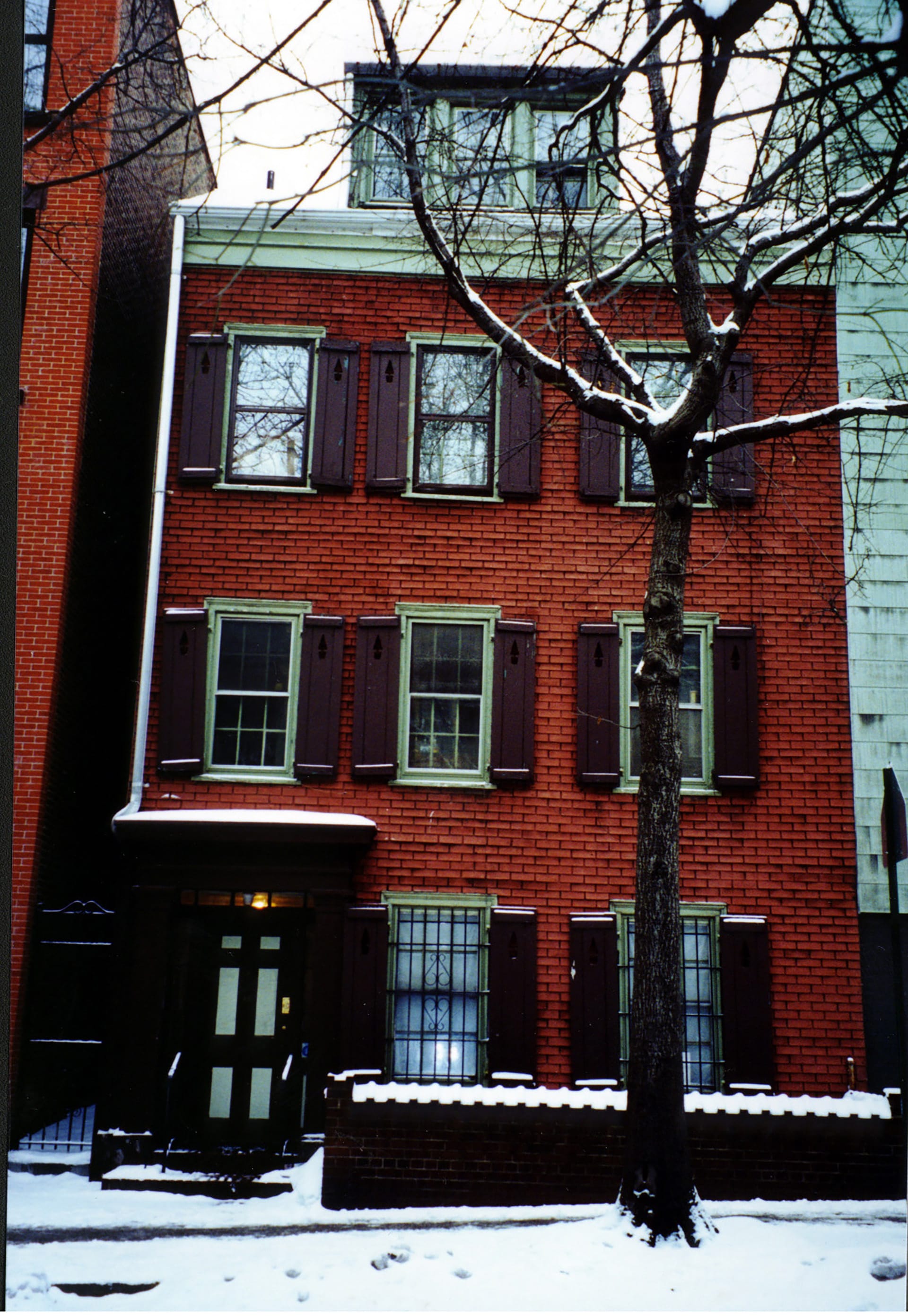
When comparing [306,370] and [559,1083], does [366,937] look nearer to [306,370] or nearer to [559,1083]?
[559,1083]

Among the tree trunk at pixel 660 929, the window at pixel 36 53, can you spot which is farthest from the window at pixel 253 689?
the window at pixel 36 53

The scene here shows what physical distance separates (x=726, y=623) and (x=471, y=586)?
229 centimetres

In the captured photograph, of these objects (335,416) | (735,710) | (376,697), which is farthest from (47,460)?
(735,710)

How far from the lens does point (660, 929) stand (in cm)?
543

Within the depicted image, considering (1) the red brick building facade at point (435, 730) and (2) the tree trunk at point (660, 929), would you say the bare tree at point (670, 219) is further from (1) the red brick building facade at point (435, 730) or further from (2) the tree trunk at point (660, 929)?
(1) the red brick building facade at point (435, 730)

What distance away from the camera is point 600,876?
848 cm

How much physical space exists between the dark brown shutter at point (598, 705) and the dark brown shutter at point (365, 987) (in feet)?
6.94

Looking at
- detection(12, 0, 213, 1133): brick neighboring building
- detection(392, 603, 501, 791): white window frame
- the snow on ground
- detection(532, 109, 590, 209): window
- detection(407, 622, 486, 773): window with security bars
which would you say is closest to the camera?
the snow on ground

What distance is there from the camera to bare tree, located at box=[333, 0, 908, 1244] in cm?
394

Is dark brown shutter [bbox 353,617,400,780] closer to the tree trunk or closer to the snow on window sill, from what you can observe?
the snow on window sill

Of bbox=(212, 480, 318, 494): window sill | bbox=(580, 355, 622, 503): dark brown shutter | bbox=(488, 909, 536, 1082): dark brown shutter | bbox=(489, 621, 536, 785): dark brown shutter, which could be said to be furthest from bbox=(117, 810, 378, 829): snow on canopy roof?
bbox=(580, 355, 622, 503): dark brown shutter

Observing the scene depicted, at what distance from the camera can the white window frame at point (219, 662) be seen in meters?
8.63

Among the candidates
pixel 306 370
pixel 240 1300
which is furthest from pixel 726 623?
pixel 240 1300

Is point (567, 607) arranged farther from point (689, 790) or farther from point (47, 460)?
point (47, 460)
